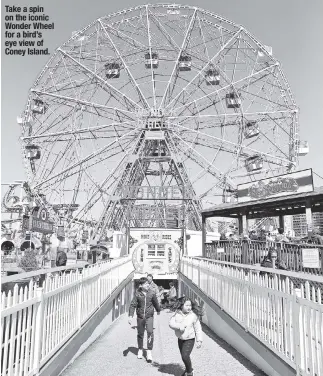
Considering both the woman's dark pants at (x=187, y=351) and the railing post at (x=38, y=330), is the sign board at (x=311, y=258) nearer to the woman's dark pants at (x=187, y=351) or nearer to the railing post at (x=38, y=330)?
the woman's dark pants at (x=187, y=351)

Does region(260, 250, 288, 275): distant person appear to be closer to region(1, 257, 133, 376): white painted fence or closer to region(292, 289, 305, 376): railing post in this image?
region(1, 257, 133, 376): white painted fence

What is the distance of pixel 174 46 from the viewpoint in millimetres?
27625

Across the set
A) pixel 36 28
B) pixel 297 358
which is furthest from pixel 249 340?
pixel 36 28

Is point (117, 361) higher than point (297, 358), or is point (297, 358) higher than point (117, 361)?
point (297, 358)

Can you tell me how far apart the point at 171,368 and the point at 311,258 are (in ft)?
14.6

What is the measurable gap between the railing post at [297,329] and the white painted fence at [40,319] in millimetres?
2841

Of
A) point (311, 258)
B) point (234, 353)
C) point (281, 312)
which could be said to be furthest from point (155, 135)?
point (281, 312)

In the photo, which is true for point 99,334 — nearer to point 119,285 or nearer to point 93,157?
point 119,285

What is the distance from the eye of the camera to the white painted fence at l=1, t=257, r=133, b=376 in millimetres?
3326

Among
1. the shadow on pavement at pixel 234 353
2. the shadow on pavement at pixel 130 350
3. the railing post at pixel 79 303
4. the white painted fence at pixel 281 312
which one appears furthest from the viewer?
the shadow on pavement at pixel 130 350

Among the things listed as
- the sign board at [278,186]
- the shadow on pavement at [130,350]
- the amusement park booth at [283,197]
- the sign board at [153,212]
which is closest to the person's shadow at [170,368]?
the shadow on pavement at [130,350]

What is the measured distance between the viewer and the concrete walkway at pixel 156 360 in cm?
587

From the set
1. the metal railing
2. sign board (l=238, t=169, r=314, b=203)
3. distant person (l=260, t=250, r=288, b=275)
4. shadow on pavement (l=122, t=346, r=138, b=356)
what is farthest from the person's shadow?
sign board (l=238, t=169, r=314, b=203)

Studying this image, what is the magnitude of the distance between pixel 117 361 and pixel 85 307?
1.13 m
